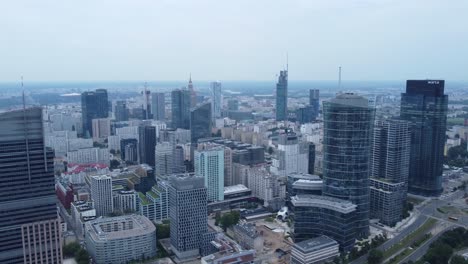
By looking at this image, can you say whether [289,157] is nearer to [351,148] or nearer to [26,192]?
[351,148]

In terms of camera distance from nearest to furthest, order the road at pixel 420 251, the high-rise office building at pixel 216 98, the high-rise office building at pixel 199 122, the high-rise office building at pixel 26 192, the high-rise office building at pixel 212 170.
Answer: the high-rise office building at pixel 26 192 < the road at pixel 420 251 < the high-rise office building at pixel 212 170 < the high-rise office building at pixel 199 122 < the high-rise office building at pixel 216 98

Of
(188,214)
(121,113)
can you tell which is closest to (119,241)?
(188,214)

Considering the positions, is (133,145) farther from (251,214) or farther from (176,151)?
(251,214)

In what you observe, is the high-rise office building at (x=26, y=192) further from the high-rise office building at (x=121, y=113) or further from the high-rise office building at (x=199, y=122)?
the high-rise office building at (x=121, y=113)

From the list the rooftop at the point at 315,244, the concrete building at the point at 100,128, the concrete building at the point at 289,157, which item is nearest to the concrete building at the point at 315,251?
the rooftop at the point at 315,244

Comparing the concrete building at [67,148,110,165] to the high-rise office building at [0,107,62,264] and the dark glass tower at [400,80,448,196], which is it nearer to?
the high-rise office building at [0,107,62,264]

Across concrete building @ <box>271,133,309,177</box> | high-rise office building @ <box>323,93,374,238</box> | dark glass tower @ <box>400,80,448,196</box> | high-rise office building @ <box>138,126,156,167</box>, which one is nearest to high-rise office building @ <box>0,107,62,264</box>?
high-rise office building @ <box>323,93,374,238</box>

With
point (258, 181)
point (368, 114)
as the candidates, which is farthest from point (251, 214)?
point (368, 114)
